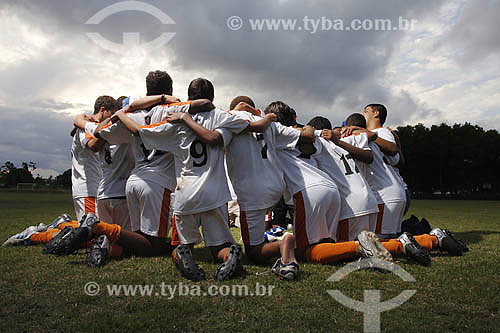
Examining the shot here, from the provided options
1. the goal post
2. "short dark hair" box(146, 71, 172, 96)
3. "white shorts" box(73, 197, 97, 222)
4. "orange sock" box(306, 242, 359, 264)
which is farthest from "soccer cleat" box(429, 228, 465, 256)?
the goal post

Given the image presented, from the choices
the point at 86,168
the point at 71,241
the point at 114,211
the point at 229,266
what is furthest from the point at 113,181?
the point at 229,266

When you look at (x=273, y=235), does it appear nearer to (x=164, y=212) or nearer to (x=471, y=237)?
(x=164, y=212)

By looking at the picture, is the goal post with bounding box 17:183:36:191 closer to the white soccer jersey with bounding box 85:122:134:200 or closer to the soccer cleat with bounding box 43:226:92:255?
A: the white soccer jersey with bounding box 85:122:134:200

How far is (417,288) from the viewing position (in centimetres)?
395

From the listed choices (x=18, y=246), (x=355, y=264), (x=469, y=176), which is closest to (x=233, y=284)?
(x=355, y=264)

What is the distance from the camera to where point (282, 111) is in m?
5.82

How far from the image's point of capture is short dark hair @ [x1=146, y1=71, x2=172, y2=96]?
5547 mm

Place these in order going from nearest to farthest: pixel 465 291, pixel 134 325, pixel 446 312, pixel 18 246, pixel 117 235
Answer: pixel 134 325 → pixel 446 312 → pixel 465 291 → pixel 117 235 → pixel 18 246

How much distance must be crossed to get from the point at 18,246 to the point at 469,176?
55.7 m

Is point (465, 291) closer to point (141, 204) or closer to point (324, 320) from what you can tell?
point (324, 320)

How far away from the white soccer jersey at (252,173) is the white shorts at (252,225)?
8 cm

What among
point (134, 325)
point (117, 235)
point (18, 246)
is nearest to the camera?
point (134, 325)

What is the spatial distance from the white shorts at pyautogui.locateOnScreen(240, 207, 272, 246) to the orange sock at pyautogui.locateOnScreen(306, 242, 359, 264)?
760mm

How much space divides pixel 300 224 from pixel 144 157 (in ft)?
7.92
